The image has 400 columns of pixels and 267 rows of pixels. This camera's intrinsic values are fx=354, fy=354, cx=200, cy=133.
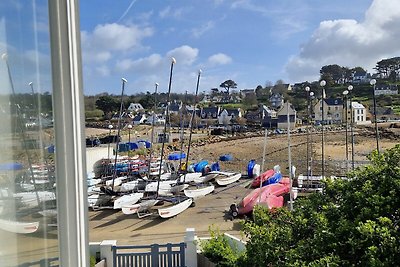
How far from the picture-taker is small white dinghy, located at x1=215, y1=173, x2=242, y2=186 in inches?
265

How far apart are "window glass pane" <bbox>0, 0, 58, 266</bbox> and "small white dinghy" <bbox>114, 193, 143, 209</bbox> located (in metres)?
4.75

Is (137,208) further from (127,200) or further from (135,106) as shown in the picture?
(135,106)

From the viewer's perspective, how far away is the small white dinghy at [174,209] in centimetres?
475

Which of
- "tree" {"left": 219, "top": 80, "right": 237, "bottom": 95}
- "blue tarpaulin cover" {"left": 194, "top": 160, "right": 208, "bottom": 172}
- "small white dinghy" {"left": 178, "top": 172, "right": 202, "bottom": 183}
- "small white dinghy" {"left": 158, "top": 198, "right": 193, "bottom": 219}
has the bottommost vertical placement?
"small white dinghy" {"left": 158, "top": 198, "right": 193, "bottom": 219}

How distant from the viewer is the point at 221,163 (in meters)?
8.60

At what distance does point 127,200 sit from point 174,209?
767 mm

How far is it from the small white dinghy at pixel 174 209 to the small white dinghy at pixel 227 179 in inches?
59.9

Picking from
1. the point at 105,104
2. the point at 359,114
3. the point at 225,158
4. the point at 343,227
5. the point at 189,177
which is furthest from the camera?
the point at 225,158

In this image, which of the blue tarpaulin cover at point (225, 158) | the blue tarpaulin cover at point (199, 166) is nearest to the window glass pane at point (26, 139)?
the blue tarpaulin cover at point (199, 166)

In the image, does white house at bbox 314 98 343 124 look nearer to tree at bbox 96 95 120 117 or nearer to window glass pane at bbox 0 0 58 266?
tree at bbox 96 95 120 117

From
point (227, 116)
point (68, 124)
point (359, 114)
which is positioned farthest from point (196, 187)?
point (68, 124)

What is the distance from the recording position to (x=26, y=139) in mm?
472

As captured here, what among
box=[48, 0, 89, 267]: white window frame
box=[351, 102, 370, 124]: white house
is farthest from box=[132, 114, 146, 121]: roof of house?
box=[48, 0, 89, 267]: white window frame

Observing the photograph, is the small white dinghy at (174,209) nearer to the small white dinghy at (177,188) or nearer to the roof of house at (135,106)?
the small white dinghy at (177,188)
